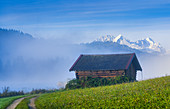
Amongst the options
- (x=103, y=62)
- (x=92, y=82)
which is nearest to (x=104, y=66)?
(x=103, y=62)

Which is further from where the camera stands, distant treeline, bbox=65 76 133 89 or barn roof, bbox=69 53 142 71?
barn roof, bbox=69 53 142 71

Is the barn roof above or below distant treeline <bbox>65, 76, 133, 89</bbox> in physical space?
above

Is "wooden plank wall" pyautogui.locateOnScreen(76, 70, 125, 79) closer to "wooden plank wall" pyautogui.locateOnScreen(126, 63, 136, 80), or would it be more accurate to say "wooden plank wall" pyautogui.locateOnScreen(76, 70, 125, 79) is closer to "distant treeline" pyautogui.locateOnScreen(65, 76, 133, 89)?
"distant treeline" pyautogui.locateOnScreen(65, 76, 133, 89)

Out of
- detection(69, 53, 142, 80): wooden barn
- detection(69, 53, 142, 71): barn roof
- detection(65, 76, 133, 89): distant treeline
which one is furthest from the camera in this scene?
detection(69, 53, 142, 71): barn roof

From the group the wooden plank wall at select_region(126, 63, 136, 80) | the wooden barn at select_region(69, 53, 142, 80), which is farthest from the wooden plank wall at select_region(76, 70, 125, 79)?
the wooden plank wall at select_region(126, 63, 136, 80)

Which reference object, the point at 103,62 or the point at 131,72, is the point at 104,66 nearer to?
the point at 103,62

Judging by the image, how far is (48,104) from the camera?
24703 mm

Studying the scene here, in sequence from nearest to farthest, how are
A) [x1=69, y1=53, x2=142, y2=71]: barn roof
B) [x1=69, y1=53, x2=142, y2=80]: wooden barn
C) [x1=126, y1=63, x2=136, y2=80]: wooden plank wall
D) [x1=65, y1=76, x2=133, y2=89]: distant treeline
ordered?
[x1=65, y1=76, x2=133, y2=89]: distant treeline → [x1=69, y1=53, x2=142, y2=80]: wooden barn → [x1=69, y1=53, x2=142, y2=71]: barn roof → [x1=126, y1=63, x2=136, y2=80]: wooden plank wall

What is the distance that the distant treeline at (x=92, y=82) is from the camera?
3997cm

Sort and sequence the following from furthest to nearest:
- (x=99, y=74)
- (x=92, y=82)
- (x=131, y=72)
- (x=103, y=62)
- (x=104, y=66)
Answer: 1. (x=131, y=72)
2. (x=103, y=62)
3. (x=99, y=74)
4. (x=104, y=66)
5. (x=92, y=82)

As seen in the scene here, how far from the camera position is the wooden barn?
1629 inches

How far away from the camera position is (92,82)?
4131 cm

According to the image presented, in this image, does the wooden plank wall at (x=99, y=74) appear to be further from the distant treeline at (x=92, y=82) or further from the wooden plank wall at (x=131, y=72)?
the wooden plank wall at (x=131, y=72)

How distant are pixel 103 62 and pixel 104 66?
1.63 m
